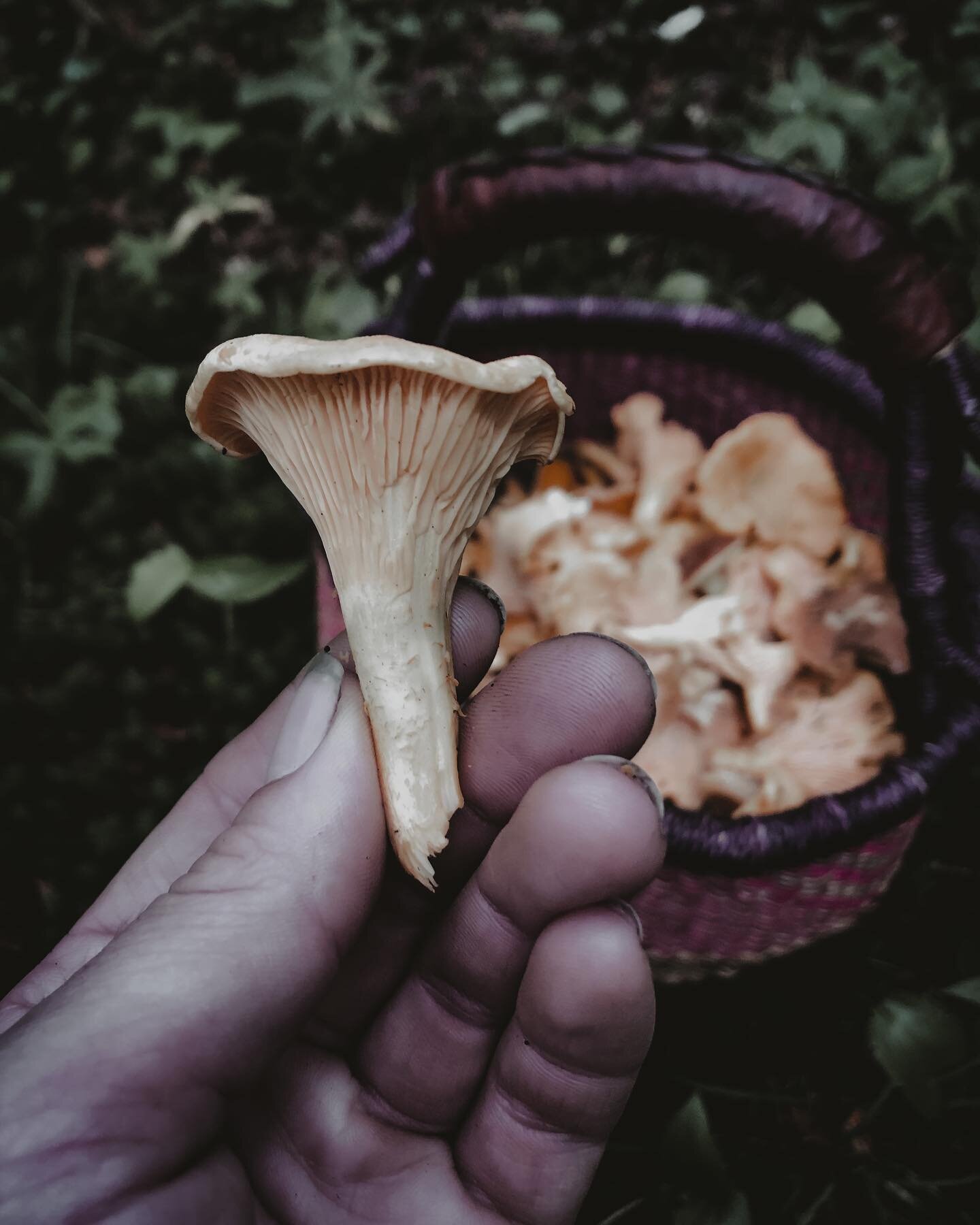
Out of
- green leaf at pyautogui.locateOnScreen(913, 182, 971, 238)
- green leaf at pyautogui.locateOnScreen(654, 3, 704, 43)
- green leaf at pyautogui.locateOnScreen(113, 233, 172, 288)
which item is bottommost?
green leaf at pyautogui.locateOnScreen(113, 233, 172, 288)

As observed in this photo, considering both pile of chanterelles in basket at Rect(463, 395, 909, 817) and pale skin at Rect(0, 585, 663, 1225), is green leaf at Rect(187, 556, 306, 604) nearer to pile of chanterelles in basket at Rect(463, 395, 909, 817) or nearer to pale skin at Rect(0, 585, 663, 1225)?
pile of chanterelles in basket at Rect(463, 395, 909, 817)

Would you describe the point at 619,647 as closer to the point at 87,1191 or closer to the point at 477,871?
the point at 477,871

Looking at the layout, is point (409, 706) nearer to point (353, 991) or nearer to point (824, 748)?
point (353, 991)

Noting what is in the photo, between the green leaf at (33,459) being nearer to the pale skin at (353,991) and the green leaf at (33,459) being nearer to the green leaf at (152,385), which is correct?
the green leaf at (152,385)

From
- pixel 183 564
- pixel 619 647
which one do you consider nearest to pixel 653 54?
pixel 183 564

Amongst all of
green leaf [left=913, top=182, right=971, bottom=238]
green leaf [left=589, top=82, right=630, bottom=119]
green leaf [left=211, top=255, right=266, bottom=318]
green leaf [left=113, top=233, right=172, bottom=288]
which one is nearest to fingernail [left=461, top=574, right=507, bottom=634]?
green leaf [left=211, top=255, right=266, bottom=318]

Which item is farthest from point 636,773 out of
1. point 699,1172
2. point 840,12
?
point 840,12

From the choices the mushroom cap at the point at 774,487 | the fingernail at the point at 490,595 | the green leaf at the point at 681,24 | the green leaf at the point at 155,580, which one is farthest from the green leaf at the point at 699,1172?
the green leaf at the point at 681,24
